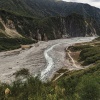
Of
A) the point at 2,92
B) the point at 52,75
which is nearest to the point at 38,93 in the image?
the point at 2,92

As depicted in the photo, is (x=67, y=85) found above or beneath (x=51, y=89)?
beneath

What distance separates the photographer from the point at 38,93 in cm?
3359

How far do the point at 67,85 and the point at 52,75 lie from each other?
45449 mm

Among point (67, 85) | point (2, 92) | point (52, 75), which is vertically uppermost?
point (2, 92)

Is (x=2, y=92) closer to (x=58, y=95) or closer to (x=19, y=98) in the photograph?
(x=19, y=98)

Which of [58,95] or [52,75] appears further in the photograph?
[52,75]

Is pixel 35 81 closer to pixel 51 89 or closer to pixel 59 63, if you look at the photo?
pixel 51 89

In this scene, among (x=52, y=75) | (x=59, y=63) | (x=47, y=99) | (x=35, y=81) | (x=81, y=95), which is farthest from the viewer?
(x=59, y=63)

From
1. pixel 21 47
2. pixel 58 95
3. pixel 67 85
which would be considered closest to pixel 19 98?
pixel 58 95

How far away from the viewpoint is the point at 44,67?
108 meters

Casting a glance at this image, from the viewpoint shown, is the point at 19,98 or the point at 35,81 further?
the point at 35,81

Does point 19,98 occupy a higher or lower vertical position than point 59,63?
higher

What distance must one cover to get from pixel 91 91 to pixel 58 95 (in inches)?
162

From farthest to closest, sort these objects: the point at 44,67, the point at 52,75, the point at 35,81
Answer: the point at 44,67, the point at 52,75, the point at 35,81
